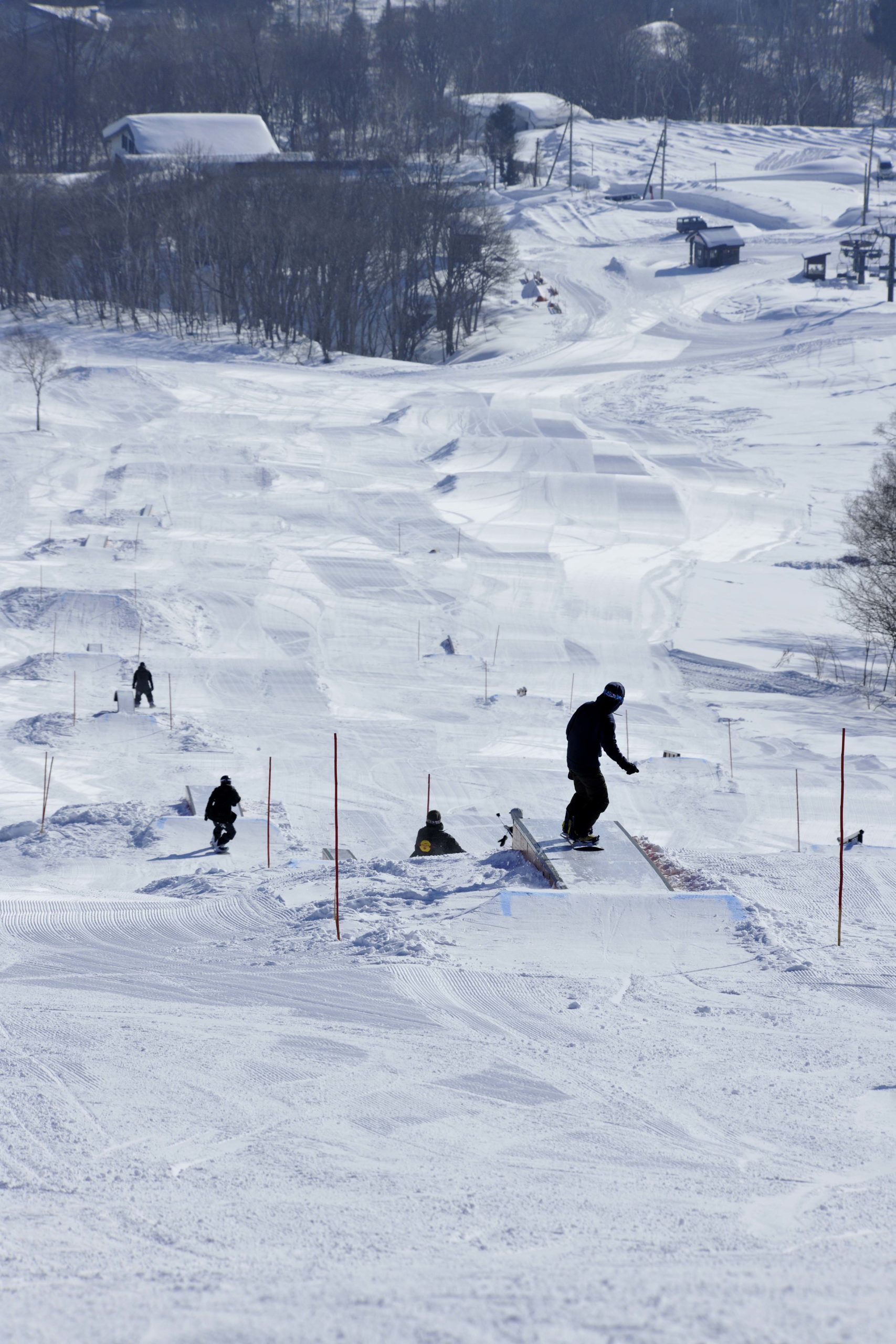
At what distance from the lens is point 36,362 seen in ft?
146

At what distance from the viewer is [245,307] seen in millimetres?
64000

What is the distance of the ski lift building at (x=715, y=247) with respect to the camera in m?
72.4

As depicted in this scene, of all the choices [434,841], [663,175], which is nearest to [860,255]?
[663,175]

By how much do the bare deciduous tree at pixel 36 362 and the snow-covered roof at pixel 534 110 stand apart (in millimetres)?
66536

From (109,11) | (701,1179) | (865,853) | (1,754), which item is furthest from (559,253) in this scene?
(109,11)

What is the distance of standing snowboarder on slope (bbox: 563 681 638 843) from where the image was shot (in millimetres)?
8891

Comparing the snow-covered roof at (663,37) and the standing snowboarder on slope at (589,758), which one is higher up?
the snow-covered roof at (663,37)

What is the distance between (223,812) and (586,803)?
4.34 meters

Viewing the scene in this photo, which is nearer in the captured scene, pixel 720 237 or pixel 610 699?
pixel 610 699

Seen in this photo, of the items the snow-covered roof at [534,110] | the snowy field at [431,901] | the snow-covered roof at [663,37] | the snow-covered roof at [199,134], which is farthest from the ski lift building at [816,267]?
the snow-covered roof at [663,37]

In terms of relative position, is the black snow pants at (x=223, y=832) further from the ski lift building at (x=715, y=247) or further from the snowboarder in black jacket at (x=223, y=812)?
the ski lift building at (x=715, y=247)

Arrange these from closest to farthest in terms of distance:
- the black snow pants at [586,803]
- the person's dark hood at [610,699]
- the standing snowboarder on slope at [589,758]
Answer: the person's dark hood at [610,699]
the standing snowboarder on slope at [589,758]
the black snow pants at [586,803]

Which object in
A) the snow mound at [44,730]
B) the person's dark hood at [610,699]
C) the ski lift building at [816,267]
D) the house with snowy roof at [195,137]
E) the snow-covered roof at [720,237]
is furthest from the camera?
the house with snowy roof at [195,137]

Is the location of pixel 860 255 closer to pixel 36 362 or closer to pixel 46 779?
pixel 36 362
